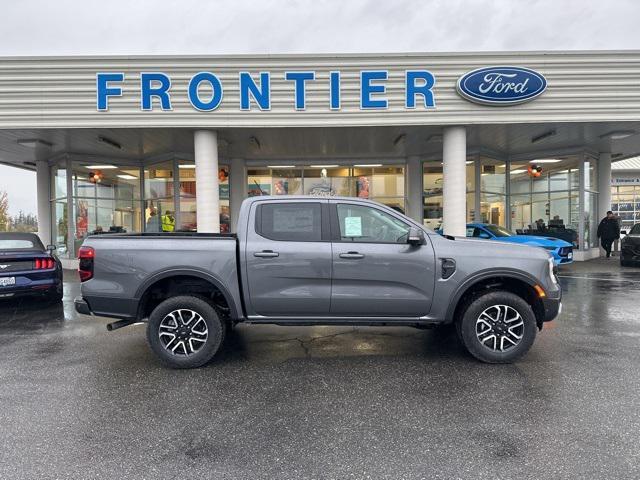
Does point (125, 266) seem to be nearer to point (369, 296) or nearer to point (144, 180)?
point (369, 296)

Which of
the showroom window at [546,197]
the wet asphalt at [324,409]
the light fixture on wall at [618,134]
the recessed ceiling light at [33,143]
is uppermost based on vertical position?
the light fixture on wall at [618,134]

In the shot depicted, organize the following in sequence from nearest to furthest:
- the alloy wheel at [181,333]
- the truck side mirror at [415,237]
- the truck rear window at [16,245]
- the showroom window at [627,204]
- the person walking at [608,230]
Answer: the truck side mirror at [415,237], the alloy wheel at [181,333], the truck rear window at [16,245], the person walking at [608,230], the showroom window at [627,204]

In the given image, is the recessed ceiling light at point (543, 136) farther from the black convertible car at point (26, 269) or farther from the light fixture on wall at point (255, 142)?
the black convertible car at point (26, 269)

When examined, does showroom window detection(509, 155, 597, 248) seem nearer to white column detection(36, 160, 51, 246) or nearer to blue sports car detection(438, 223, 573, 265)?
blue sports car detection(438, 223, 573, 265)

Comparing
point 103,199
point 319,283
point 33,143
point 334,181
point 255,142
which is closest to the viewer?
point 319,283

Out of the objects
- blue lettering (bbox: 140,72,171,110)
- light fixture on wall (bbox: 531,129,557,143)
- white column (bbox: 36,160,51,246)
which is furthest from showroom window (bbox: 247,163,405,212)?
white column (bbox: 36,160,51,246)

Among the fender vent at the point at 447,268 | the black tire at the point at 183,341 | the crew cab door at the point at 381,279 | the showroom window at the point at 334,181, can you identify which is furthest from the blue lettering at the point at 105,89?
the fender vent at the point at 447,268

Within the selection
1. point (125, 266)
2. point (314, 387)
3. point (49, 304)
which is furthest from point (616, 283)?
point (49, 304)

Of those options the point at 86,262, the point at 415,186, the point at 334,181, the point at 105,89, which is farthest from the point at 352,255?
the point at 334,181

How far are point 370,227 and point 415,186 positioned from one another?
40.0 feet

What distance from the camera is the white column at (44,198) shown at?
51.9 ft

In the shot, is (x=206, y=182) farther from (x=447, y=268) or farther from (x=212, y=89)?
(x=447, y=268)

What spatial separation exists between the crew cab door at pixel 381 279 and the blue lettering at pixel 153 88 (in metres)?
8.14

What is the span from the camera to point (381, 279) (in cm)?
454
